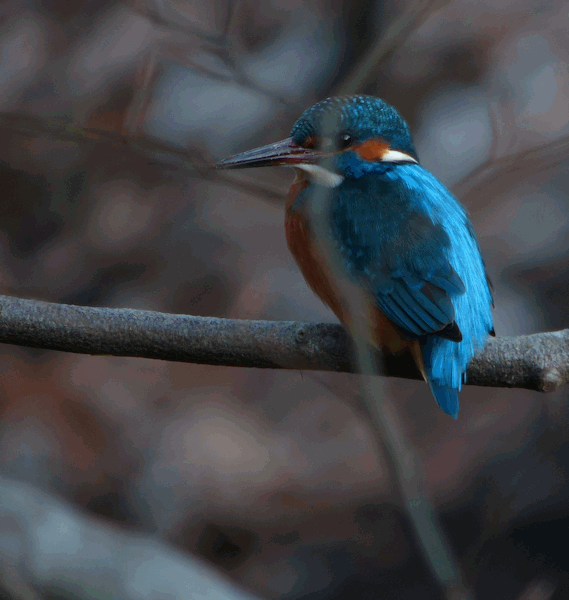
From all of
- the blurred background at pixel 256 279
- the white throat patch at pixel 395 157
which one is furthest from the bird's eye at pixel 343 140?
the blurred background at pixel 256 279

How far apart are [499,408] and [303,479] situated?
1.06 metres

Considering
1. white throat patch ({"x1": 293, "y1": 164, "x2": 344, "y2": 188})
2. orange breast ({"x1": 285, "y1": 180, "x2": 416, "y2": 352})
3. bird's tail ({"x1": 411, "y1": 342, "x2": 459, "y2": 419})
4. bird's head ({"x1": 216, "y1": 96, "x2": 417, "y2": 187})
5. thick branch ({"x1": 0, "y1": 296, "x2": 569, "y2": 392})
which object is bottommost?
bird's tail ({"x1": 411, "y1": 342, "x2": 459, "y2": 419})

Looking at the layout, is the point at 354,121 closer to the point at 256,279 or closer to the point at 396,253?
the point at 396,253

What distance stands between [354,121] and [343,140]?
0.06m

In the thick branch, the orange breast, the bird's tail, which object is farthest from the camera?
the orange breast

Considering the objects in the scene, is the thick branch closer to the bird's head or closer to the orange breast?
the orange breast

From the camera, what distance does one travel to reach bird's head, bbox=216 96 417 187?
183cm

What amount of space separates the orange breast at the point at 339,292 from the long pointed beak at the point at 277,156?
0.35 ft

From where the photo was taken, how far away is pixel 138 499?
337 centimetres

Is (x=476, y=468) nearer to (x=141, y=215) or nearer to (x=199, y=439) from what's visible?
(x=199, y=439)

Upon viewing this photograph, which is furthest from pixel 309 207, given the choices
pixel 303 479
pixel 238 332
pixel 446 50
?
pixel 446 50

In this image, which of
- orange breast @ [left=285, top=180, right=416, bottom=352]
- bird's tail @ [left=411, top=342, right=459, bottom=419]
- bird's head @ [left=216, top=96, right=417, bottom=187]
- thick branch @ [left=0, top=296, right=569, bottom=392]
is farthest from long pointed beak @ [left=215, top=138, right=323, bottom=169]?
bird's tail @ [left=411, top=342, right=459, bottom=419]

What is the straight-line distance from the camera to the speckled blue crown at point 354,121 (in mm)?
1828

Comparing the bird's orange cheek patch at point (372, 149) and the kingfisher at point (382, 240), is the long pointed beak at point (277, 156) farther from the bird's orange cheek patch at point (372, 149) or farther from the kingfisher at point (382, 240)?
the bird's orange cheek patch at point (372, 149)
